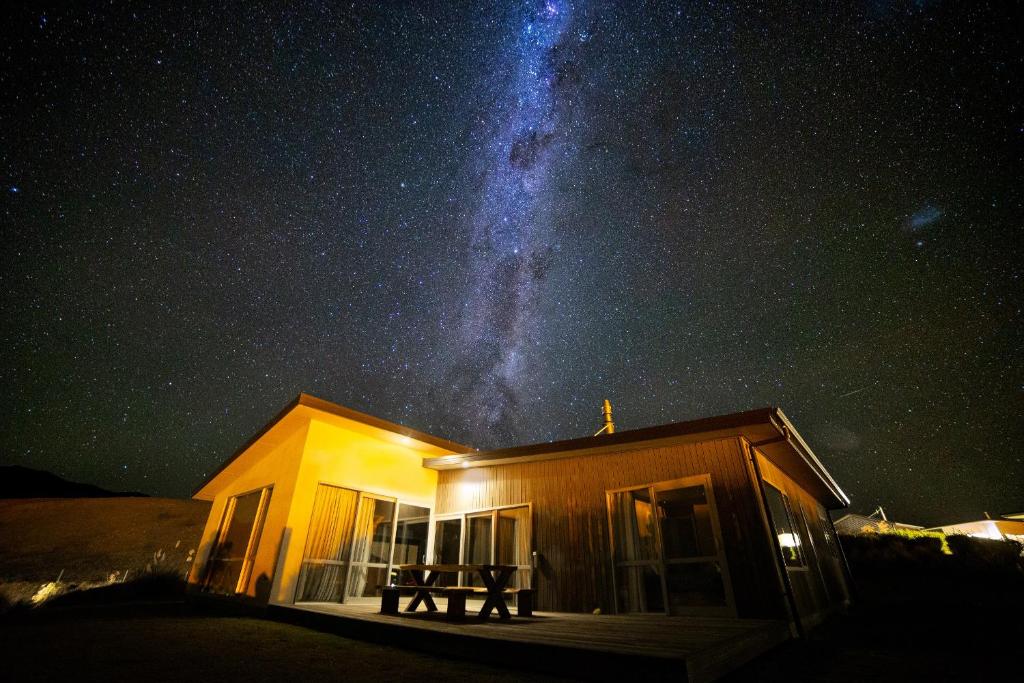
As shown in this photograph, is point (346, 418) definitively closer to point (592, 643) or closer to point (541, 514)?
point (541, 514)

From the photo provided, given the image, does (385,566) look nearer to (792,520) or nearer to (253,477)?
(253,477)

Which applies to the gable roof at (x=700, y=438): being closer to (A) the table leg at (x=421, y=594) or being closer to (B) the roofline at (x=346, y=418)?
(B) the roofline at (x=346, y=418)

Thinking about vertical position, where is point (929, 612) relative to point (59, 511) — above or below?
below

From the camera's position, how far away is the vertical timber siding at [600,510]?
596 cm

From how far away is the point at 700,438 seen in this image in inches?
267

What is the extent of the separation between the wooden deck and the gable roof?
2.54m

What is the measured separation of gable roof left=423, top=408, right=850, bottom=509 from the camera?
20.8 feet

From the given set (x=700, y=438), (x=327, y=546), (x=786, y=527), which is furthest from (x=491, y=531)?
(x=786, y=527)

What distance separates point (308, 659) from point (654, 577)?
7130mm

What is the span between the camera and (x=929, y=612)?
8312 millimetres

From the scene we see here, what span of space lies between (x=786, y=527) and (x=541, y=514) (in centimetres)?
446

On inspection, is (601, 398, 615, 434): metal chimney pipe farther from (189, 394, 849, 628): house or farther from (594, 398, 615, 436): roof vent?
(189, 394, 849, 628): house

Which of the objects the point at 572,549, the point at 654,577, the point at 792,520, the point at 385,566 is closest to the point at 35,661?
the point at 385,566

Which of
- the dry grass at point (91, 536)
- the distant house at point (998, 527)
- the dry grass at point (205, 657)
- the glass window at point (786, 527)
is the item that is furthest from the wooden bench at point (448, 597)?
the distant house at point (998, 527)
